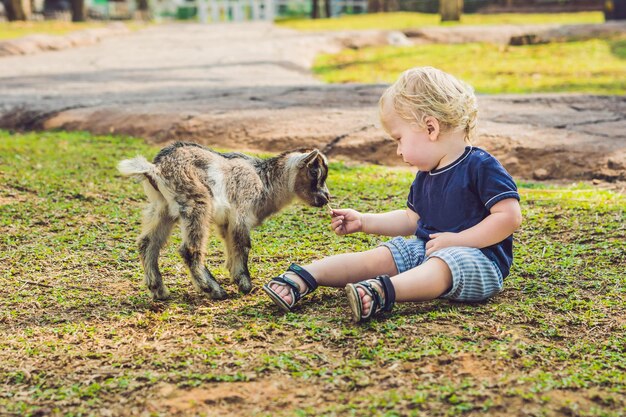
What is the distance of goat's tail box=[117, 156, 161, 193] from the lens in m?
3.73

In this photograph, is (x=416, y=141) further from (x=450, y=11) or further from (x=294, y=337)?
(x=450, y=11)

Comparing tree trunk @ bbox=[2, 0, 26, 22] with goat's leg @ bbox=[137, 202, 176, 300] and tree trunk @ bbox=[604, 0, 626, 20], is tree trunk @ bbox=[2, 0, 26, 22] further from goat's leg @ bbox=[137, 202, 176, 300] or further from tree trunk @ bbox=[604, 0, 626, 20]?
goat's leg @ bbox=[137, 202, 176, 300]

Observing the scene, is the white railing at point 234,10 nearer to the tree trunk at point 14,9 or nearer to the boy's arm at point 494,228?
the tree trunk at point 14,9

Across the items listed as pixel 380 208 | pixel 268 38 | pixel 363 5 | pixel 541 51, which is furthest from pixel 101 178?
pixel 363 5

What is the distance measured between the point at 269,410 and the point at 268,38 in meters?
19.6

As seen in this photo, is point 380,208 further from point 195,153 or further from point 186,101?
point 186,101

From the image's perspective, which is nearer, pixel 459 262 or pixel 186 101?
pixel 459 262

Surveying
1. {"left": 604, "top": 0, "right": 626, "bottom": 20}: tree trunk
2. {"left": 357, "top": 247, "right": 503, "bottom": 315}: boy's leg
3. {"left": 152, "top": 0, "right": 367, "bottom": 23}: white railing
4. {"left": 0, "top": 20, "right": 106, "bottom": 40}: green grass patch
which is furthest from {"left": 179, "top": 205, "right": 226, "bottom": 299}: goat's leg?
{"left": 152, "top": 0, "right": 367, "bottom": 23}: white railing

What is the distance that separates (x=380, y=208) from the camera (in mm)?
5660

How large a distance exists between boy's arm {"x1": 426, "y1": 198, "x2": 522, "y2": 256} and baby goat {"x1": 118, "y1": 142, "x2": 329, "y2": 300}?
1.08 metres

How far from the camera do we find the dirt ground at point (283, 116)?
23.5ft

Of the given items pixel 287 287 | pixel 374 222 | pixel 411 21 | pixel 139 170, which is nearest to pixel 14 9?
pixel 411 21

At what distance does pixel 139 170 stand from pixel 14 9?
27.0 metres

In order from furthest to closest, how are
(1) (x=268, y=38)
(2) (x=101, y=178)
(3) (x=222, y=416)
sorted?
(1) (x=268, y=38)
(2) (x=101, y=178)
(3) (x=222, y=416)
